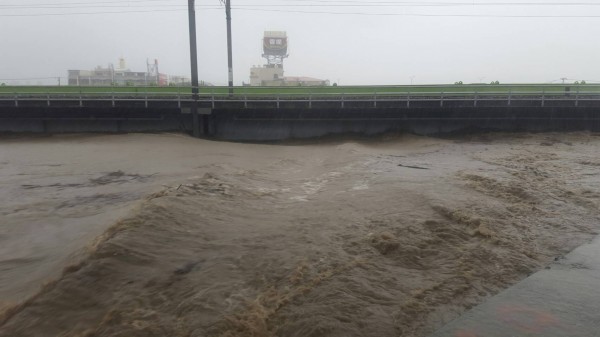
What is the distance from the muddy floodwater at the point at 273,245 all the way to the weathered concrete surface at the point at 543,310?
0.22 m

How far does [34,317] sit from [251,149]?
1713 cm

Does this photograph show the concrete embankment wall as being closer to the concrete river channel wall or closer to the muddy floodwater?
the concrete river channel wall

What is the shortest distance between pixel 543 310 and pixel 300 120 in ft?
71.1

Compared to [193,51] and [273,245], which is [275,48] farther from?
[273,245]

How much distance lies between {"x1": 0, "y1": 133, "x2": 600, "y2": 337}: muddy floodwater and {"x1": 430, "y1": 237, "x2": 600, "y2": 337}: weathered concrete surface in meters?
0.22

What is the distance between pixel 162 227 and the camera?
685 cm

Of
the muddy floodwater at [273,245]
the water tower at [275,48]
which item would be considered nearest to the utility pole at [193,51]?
the muddy floodwater at [273,245]

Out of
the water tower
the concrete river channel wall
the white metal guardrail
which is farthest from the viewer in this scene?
the water tower

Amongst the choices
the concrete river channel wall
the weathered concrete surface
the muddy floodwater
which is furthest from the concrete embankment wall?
the weathered concrete surface

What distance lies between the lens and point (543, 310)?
4566 mm

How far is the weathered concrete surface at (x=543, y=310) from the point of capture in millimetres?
4180

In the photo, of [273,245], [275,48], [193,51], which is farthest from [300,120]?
[275,48]

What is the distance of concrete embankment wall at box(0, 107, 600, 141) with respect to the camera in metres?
25.0

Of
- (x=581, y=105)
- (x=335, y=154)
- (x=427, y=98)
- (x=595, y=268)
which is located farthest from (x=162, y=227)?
(x=581, y=105)
